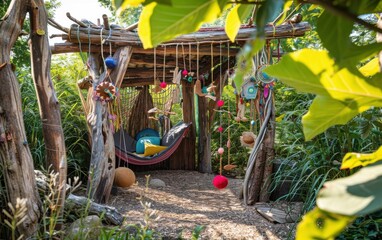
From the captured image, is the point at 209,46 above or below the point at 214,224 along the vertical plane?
above

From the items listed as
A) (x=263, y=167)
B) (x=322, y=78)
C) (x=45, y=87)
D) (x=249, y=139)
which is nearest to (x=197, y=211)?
(x=263, y=167)

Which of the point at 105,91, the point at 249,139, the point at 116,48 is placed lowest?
the point at 249,139

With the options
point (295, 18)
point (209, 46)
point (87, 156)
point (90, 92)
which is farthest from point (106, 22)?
point (295, 18)

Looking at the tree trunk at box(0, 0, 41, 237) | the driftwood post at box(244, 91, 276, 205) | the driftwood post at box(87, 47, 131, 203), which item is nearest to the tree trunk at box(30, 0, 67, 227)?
the tree trunk at box(0, 0, 41, 237)

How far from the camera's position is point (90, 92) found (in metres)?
3.54

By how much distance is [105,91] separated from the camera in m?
3.38

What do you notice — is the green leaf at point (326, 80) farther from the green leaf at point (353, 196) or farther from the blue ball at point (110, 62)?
the blue ball at point (110, 62)

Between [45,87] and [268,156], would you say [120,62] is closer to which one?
[45,87]

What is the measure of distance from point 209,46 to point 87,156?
169 cm

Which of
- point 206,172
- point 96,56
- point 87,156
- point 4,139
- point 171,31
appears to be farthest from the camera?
point 206,172

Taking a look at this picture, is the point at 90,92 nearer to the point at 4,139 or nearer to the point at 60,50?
the point at 60,50

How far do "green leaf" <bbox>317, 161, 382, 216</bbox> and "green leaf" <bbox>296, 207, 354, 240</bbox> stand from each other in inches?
0.6

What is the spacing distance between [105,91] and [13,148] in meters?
1.34

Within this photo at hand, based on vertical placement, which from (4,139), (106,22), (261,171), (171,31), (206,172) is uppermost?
(106,22)
